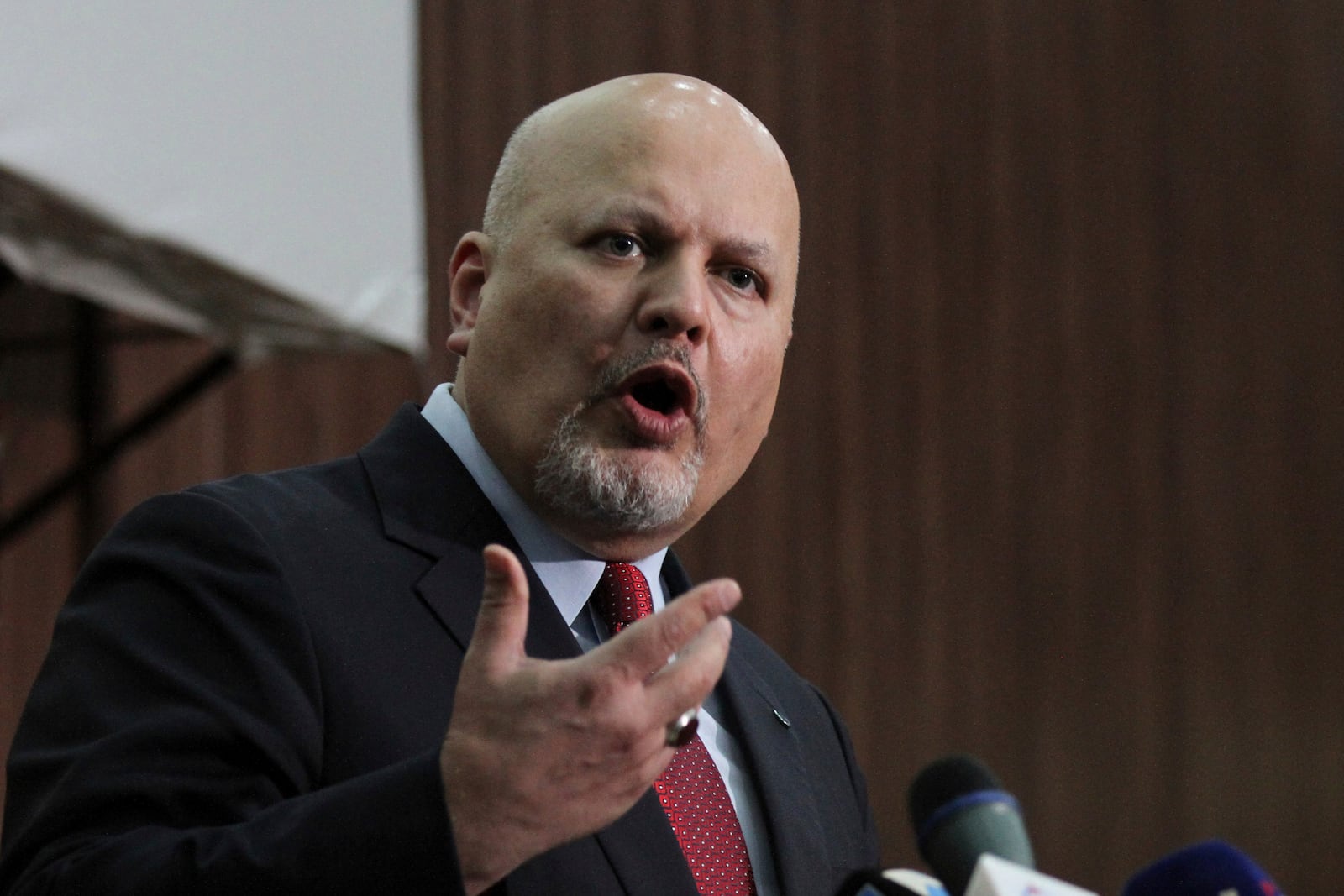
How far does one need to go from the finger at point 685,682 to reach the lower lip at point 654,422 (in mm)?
506

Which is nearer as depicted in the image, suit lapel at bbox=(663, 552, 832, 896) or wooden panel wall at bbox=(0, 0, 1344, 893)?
suit lapel at bbox=(663, 552, 832, 896)

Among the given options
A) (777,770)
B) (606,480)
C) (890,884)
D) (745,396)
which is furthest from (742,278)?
(890,884)

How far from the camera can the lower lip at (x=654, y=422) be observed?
132cm

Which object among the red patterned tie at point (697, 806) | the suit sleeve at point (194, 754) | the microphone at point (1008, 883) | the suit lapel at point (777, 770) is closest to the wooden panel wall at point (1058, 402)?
the suit lapel at point (777, 770)

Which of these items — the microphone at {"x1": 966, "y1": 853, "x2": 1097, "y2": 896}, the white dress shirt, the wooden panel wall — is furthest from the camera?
the wooden panel wall

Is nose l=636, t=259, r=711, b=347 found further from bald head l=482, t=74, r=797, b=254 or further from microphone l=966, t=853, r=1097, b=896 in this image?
microphone l=966, t=853, r=1097, b=896

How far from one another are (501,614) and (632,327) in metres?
0.58

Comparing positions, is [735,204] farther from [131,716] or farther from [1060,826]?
[1060,826]

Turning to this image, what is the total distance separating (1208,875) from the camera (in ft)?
2.56

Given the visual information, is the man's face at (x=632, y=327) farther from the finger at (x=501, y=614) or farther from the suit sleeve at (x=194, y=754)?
the finger at (x=501, y=614)

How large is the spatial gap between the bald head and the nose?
0.52 feet

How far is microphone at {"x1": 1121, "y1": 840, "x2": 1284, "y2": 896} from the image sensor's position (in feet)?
2.52

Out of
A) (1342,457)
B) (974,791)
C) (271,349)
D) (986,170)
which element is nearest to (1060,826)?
(1342,457)

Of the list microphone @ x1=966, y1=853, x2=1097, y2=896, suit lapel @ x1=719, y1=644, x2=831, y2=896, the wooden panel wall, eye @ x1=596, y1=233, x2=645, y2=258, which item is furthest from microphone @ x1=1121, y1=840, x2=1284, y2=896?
the wooden panel wall
